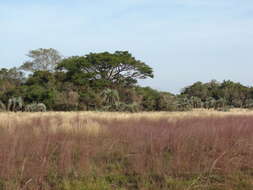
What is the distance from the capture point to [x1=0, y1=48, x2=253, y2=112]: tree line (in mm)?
26422

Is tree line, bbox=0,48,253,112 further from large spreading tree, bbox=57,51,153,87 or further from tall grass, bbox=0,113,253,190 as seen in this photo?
tall grass, bbox=0,113,253,190

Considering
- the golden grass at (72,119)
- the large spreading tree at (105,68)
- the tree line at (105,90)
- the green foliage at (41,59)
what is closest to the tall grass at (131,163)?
the golden grass at (72,119)

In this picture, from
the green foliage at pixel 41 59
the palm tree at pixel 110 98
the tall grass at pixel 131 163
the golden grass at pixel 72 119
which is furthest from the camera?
the green foliage at pixel 41 59

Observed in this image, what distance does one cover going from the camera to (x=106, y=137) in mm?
7203

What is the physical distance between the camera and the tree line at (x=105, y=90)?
26422 mm

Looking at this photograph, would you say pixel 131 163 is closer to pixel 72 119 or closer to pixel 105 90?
pixel 72 119

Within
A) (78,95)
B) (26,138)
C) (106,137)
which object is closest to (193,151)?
(106,137)

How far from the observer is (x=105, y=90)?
2795 centimetres

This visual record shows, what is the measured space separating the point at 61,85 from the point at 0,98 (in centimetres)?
612

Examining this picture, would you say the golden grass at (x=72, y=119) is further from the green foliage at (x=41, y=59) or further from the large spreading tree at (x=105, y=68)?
the green foliage at (x=41, y=59)

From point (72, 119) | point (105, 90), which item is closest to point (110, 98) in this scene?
point (105, 90)

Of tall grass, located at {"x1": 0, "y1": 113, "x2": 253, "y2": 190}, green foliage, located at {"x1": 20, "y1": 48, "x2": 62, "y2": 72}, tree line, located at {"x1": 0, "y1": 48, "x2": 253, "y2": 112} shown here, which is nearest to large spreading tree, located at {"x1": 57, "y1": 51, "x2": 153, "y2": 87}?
tree line, located at {"x1": 0, "y1": 48, "x2": 253, "y2": 112}

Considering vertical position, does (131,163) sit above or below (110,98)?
below

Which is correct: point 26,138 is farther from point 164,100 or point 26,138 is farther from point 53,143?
point 164,100
